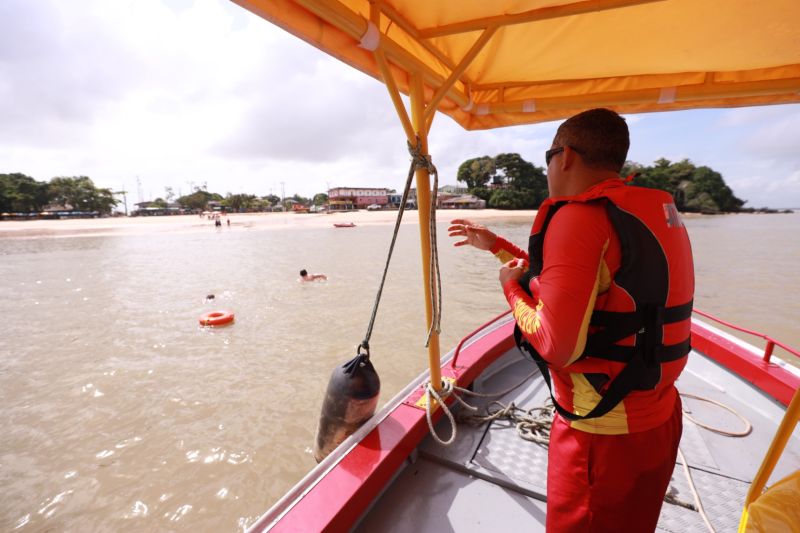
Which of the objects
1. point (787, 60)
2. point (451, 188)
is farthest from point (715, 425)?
point (451, 188)

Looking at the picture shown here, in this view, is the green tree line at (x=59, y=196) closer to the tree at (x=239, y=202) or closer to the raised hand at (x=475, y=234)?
the tree at (x=239, y=202)

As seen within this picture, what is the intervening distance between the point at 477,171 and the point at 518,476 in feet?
250

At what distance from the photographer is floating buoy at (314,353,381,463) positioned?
225 centimetres

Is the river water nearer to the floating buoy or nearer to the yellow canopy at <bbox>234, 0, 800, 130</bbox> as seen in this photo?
the floating buoy

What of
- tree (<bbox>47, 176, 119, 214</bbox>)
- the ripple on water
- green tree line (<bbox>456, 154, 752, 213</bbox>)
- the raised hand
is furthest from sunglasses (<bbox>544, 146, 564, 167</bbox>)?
tree (<bbox>47, 176, 119, 214</bbox>)

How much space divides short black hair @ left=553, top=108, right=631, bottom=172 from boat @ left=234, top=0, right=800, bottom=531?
2.76 feet

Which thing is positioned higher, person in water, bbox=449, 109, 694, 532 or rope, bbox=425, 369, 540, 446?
person in water, bbox=449, 109, 694, 532

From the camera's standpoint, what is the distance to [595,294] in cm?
105

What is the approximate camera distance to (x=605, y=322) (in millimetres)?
1124

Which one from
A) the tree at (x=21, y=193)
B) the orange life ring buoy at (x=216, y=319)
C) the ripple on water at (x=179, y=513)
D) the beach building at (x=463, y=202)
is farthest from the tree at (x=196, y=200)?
the ripple on water at (x=179, y=513)

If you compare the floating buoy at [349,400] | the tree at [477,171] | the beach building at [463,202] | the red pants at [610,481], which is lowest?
the floating buoy at [349,400]

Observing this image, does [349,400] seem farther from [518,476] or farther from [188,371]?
[188,371]

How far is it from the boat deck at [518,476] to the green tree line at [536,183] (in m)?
66.9

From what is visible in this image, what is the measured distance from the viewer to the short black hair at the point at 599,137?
1213mm
